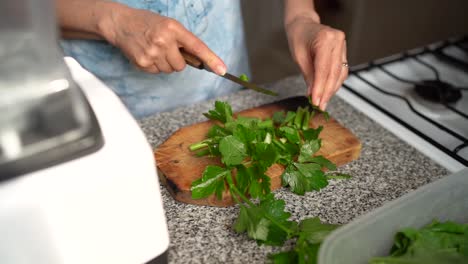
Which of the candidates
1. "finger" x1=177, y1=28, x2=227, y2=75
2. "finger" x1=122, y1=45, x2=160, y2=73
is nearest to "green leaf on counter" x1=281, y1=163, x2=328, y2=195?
"finger" x1=177, y1=28, x2=227, y2=75

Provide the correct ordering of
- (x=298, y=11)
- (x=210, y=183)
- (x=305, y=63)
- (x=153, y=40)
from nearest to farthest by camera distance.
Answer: (x=210, y=183) → (x=153, y=40) → (x=305, y=63) → (x=298, y=11)

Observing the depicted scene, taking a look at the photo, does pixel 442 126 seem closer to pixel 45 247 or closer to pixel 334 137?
pixel 334 137

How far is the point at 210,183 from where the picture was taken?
73 centimetres

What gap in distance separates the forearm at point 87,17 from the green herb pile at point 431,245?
24.9 inches

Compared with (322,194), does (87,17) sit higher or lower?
higher

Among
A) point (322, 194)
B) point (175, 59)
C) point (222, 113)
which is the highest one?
point (175, 59)

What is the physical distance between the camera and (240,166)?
74 centimetres

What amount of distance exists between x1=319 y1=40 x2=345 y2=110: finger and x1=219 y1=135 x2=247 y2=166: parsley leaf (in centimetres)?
22

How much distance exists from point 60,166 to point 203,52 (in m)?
0.40

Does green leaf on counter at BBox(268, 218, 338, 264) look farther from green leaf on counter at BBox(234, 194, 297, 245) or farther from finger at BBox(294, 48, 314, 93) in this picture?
finger at BBox(294, 48, 314, 93)

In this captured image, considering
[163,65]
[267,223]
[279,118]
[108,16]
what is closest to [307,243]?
[267,223]

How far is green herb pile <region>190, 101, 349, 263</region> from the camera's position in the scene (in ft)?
2.13

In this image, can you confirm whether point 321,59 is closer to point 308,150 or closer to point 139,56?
point 308,150

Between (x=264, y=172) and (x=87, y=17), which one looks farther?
(x=87, y=17)
